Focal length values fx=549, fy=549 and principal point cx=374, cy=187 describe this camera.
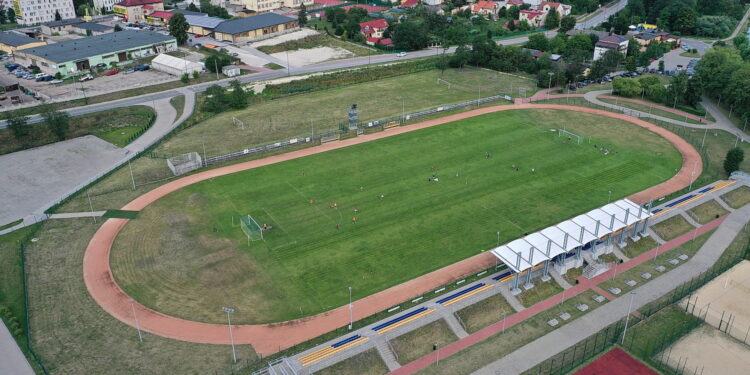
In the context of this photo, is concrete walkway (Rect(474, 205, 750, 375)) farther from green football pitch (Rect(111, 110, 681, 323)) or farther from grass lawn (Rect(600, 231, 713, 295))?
green football pitch (Rect(111, 110, 681, 323))

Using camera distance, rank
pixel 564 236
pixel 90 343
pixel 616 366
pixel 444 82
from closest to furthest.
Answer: pixel 616 366
pixel 90 343
pixel 564 236
pixel 444 82

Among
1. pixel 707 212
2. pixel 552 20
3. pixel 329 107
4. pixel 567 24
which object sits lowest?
pixel 707 212

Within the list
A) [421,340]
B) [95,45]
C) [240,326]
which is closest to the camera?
[421,340]

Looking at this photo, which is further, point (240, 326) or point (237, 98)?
point (237, 98)

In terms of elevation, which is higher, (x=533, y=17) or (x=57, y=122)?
(x=533, y=17)

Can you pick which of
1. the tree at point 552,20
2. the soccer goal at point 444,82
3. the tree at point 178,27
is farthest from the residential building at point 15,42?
the tree at point 552,20

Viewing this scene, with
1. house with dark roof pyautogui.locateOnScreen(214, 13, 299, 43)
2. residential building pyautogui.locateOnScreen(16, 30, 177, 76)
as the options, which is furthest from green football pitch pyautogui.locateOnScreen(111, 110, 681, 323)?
house with dark roof pyautogui.locateOnScreen(214, 13, 299, 43)

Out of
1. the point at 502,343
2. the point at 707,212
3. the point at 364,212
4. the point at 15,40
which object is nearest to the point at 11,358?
the point at 364,212

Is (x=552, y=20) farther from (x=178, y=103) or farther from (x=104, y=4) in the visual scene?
(x=104, y=4)
